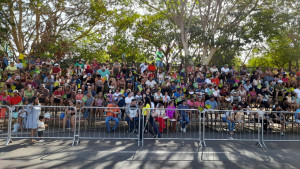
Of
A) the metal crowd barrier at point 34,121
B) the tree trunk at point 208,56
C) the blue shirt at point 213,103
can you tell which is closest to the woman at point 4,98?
the metal crowd barrier at point 34,121

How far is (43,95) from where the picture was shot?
14445 mm

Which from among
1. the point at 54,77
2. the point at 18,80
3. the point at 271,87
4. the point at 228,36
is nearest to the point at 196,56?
the point at 228,36

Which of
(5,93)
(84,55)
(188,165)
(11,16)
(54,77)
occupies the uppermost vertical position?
(11,16)

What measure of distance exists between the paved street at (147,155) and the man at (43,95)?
3892mm

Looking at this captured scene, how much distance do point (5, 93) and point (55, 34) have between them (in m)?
15.4

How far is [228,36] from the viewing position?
2584 centimetres

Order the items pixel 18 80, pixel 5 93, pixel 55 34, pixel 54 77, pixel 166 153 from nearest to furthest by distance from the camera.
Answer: pixel 166 153 < pixel 5 93 < pixel 18 80 < pixel 54 77 < pixel 55 34

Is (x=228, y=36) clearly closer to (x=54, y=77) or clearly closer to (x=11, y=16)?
(x=54, y=77)

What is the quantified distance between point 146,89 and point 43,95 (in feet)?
18.0

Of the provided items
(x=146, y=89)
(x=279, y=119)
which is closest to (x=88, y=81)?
(x=146, y=89)

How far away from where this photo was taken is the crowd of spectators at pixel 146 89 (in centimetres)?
A: 1288

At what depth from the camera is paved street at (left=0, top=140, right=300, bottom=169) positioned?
310 inches

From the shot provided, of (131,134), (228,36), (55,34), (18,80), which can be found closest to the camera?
(131,134)

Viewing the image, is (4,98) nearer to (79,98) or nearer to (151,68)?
(79,98)
